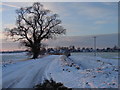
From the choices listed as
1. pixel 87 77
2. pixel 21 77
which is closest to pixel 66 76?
pixel 87 77

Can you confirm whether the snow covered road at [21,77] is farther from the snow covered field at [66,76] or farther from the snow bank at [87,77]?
the snow bank at [87,77]

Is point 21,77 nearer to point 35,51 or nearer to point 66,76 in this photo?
point 66,76

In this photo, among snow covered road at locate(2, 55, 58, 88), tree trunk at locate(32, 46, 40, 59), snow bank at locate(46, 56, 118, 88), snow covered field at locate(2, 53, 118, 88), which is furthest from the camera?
tree trunk at locate(32, 46, 40, 59)

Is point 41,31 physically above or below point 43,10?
below

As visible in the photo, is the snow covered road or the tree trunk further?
the tree trunk

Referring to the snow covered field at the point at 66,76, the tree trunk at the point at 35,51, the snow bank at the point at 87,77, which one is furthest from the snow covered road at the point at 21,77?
the tree trunk at the point at 35,51

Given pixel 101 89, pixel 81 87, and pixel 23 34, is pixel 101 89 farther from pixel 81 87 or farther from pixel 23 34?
pixel 23 34

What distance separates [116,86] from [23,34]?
28737 millimetres

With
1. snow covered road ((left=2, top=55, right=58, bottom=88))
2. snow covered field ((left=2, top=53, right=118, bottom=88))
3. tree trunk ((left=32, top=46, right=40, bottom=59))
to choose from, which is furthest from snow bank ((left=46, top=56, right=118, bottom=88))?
tree trunk ((left=32, top=46, right=40, bottom=59))

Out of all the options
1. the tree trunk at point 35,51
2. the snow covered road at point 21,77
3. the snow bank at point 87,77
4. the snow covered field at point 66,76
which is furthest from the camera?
the tree trunk at point 35,51

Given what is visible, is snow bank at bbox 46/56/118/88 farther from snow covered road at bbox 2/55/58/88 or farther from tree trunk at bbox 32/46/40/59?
tree trunk at bbox 32/46/40/59

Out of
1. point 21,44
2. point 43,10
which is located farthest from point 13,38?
point 43,10

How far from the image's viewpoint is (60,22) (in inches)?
1503

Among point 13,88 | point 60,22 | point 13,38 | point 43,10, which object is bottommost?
point 13,88
